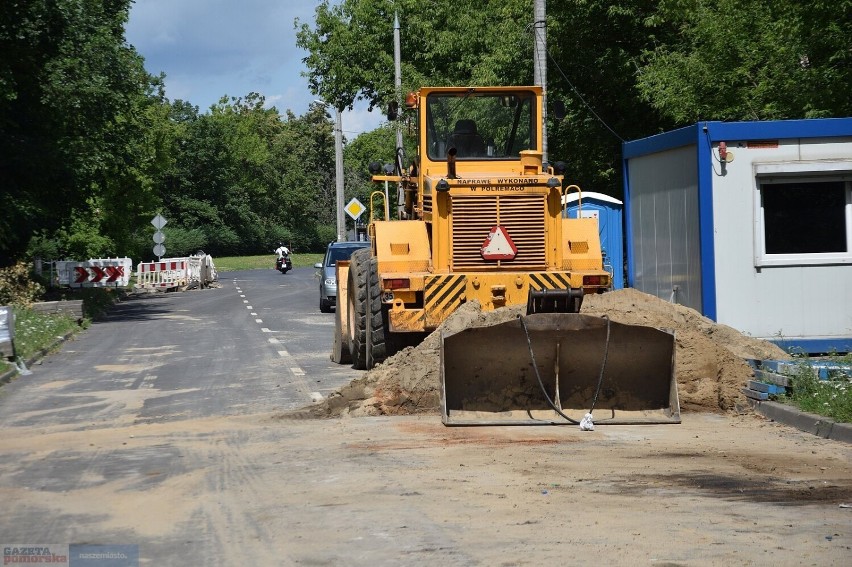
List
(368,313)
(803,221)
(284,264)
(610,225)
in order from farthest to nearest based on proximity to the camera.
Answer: (284,264), (610,225), (803,221), (368,313)

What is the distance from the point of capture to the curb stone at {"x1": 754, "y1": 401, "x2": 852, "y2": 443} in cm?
991

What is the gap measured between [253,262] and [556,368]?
271ft

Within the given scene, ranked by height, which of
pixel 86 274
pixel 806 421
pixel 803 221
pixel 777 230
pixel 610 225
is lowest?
pixel 806 421

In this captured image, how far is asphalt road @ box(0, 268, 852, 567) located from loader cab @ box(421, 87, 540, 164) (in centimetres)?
382

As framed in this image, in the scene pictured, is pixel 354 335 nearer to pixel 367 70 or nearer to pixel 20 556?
pixel 20 556

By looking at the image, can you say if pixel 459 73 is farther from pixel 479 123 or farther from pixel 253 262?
pixel 253 262

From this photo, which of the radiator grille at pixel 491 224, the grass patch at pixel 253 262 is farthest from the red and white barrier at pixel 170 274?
the radiator grille at pixel 491 224

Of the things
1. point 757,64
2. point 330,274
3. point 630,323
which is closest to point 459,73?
point 330,274

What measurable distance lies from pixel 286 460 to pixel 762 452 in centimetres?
370

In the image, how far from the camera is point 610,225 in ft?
92.6

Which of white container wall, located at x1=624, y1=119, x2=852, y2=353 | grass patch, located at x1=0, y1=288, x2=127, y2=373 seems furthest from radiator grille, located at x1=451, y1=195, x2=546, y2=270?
grass patch, located at x1=0, y1=288, x2=127, y2=373

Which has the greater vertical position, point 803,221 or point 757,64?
point 757,64

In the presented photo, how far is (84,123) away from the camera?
31562 mm

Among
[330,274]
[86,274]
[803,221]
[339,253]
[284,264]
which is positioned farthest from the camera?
[284,264]
